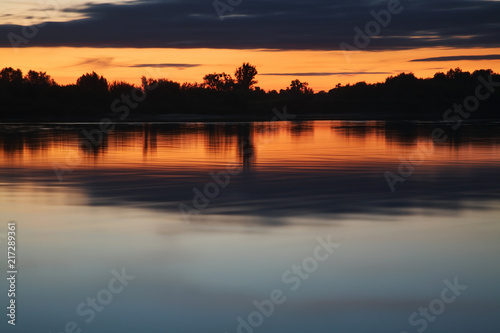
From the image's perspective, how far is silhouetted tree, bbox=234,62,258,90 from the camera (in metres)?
155

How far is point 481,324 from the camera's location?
6.57m

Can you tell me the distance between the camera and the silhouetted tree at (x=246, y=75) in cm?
15512

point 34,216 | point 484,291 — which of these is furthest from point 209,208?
point 484,291

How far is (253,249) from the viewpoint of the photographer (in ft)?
30.8

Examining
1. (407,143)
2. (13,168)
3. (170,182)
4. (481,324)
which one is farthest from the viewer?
(407,143)

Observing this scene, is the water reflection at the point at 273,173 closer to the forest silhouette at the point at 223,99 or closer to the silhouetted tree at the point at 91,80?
the forest silhouette at the point at 223,99

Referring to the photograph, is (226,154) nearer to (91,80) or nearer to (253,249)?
(253,249)

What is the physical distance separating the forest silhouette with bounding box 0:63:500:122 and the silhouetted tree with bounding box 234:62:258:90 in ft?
0.68

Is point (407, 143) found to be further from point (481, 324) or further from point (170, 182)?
point (481, 324)

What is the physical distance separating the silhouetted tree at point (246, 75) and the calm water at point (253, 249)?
449ft

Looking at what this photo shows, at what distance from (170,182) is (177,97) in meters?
95.4

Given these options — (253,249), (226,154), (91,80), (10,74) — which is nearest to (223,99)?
(91,80)

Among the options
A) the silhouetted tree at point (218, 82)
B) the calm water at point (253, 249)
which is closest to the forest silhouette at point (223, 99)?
the silhouetted tree at point (218, 82)

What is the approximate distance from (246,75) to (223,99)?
4215 cm
